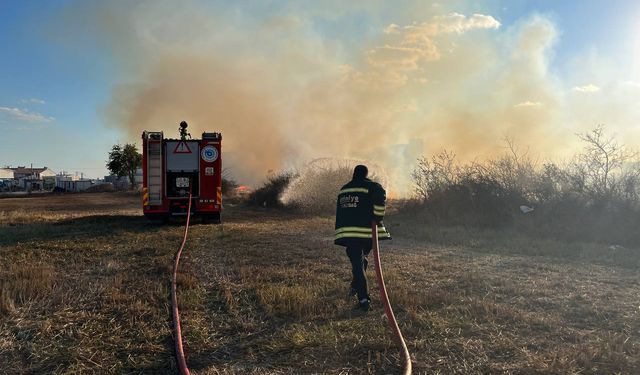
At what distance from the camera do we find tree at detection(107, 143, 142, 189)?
51094mm

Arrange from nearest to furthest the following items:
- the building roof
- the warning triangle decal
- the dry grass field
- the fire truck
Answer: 1. the dry grass field
2. the fire truck
3. the warning triangle decal
4. the building roof

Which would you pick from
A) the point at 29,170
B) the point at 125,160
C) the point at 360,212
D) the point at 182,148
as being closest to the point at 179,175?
the point at 182,148

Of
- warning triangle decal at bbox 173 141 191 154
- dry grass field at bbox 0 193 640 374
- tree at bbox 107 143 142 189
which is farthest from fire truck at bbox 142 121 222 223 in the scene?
tree at bbox 107 143 142 189

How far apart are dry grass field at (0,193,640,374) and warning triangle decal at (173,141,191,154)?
5095mm

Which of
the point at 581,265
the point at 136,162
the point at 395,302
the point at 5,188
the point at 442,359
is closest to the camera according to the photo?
the point at 442,359

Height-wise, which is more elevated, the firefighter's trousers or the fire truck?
the fire truck

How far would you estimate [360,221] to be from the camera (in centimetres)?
547

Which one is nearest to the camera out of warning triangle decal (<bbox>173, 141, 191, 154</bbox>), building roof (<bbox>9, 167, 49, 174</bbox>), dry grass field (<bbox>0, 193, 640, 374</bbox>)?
dry grass field (<bbox>0, 193, 640, 374</bbox>)

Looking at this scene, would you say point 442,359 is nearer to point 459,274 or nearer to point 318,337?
point 318,337

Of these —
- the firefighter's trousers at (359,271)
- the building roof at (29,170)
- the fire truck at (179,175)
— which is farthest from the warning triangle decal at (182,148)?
the building roof at (29,170)

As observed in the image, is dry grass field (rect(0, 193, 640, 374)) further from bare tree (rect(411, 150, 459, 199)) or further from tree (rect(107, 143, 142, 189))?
tree (rect(107, 143, 142, 189))

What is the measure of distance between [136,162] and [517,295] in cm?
5095

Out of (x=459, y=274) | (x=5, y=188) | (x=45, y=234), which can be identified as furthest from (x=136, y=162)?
(x=459, y=274)

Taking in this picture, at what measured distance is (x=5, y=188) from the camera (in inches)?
2601
